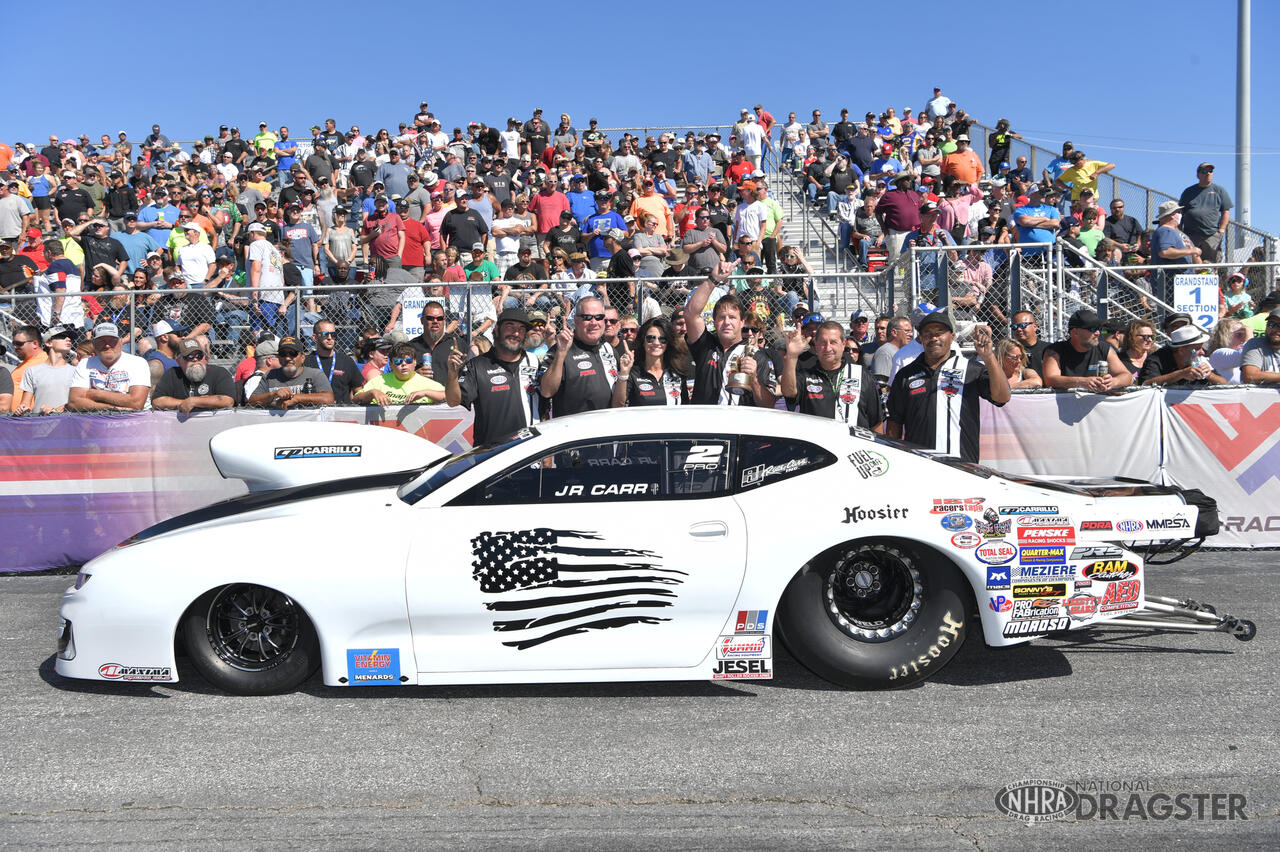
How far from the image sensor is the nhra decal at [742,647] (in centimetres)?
509

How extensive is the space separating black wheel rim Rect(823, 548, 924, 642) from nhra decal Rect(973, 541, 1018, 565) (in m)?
0.31

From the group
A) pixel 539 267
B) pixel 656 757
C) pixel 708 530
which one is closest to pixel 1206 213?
pixel 539 267

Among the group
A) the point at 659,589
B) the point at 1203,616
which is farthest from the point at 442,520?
the point at 1203,616

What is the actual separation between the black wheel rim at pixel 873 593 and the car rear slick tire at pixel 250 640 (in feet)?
8.26

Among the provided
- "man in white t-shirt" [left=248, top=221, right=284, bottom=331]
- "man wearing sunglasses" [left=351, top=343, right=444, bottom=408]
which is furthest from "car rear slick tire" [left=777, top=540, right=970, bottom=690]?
"man in white t-shirt" [left=248, top=221, right=284, bottom=331]

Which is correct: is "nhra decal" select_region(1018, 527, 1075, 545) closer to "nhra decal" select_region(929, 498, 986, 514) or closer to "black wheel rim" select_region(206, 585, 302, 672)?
"nhra decal" select_region(929, 498, 986, 514)

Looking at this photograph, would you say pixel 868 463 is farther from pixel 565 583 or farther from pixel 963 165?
pixel 963 165

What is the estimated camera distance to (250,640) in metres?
5.27

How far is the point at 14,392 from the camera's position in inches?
392

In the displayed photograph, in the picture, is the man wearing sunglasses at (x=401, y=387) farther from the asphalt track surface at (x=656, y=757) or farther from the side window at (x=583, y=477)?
the side window at (x=583, y=477)

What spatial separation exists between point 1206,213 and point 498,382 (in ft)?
38.6

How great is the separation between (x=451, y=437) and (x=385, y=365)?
2.02m

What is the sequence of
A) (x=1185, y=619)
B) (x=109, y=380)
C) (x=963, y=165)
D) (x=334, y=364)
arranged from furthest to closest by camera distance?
1. (x=963, y=165)
2. (x=334, y=364)
3. (x=109, y=380)
4. (x=1185, y=619)

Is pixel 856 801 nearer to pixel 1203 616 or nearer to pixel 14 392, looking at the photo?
pixel 1203 616
